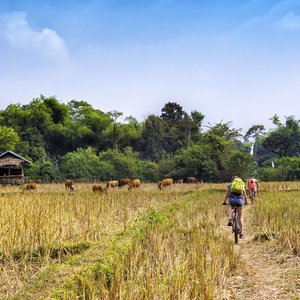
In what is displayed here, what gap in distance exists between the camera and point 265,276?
558cm

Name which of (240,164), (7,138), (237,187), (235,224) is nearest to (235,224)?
(235,224)

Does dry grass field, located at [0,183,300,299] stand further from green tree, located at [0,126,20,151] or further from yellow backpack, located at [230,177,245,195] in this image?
green tree, located at [0,126,20,151]

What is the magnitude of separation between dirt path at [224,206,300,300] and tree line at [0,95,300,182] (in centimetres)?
2814

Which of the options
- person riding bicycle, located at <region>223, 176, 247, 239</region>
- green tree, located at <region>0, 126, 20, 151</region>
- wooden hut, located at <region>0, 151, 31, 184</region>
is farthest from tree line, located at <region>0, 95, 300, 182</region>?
person riding bicycle, located at <region>223, 176, 247, 239</region>

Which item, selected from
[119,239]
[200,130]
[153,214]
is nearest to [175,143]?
[200,130]

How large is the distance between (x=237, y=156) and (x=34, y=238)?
3068 centimetres

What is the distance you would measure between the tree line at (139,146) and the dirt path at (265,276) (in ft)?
92.3

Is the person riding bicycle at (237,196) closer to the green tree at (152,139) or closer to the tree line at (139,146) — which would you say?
the tree line at (139,146)

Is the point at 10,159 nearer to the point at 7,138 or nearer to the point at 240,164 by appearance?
the point at 7,138

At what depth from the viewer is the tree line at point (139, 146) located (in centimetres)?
3700

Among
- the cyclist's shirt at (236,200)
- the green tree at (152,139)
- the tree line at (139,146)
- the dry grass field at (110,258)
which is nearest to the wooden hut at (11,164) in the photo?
the tree line at (139,146)

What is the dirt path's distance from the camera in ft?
15.7

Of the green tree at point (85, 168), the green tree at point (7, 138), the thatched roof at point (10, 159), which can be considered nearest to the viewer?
the thatched roof at point (10, 159)

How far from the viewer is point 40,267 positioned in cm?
534
